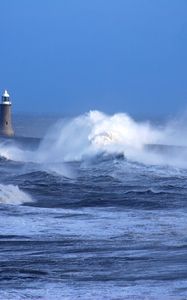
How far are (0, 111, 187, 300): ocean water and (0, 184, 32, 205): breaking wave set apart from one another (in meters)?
0.03

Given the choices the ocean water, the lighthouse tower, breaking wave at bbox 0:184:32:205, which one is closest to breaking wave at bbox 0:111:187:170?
the ocean water

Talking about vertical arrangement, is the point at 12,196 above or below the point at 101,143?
below

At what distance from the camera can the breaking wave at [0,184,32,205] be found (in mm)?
20688

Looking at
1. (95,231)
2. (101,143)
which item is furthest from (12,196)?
(101,143)

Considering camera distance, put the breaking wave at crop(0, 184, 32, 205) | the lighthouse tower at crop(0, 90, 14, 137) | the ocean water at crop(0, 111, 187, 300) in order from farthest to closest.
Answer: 1. the lighthouse tower at crop(0, 90, 14, 137)
2. the breaking wave at crop(0, 184, 32, 205)
3. the ocean water at crop(0, 111, 187, 300)

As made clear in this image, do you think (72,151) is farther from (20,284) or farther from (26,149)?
(20,284)

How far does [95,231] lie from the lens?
1505 cm

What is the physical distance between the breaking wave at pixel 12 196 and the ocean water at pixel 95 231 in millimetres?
28

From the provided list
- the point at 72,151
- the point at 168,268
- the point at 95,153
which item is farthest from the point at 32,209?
the point at 72,151

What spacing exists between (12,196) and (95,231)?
653cm

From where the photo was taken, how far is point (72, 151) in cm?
4291

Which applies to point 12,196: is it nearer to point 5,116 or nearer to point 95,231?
point 95,231

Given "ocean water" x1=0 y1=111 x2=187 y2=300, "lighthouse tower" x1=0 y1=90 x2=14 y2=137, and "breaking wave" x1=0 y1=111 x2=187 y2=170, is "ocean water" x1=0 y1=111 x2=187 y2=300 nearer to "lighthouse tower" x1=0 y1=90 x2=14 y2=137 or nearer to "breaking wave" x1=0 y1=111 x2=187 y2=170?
"breaking wave" x1=0 y1=111 x2=187 y2=170

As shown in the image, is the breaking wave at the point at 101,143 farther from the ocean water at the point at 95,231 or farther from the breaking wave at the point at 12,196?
the breaking wave at the point at 12,196
